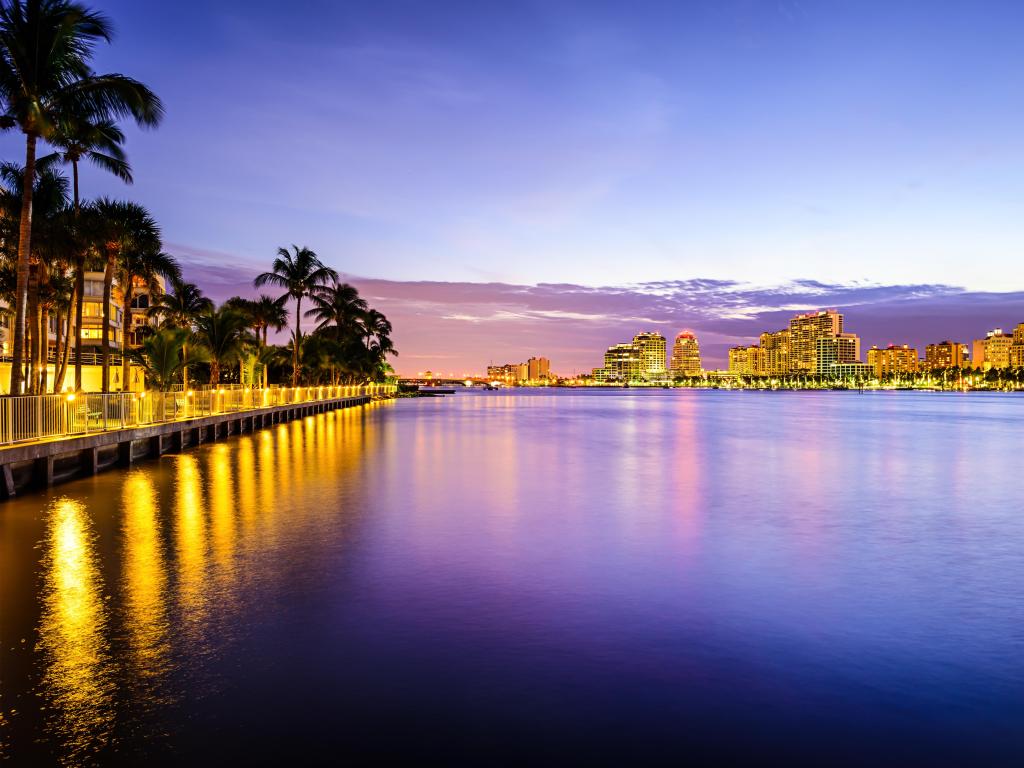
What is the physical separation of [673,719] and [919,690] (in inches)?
88.0

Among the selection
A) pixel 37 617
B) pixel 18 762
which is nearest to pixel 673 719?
pixel 18 762

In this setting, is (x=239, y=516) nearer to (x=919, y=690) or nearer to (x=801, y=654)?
(x=801, y=654)

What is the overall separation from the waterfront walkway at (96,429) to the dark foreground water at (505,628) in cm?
108

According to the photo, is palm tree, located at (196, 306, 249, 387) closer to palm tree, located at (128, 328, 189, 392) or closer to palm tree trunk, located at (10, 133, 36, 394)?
palm tree, located at (128, 328, 189, 392)

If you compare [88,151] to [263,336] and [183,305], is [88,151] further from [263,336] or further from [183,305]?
[263,336]

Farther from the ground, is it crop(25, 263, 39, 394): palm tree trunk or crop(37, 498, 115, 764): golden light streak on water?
crop(25, 263, 39, 394): palm tree trunk

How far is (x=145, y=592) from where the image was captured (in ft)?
30.5

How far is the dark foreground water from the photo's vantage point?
18.3 feet

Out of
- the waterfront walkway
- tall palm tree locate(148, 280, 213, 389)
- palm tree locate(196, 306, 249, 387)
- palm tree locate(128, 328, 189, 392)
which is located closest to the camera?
the waterfront walkway

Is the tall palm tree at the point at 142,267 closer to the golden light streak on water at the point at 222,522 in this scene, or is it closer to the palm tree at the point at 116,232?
the palm tree at the point at 116,232

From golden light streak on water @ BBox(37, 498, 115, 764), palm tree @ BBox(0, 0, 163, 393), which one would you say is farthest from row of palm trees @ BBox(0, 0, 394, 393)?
golden light streak on water @ BBox(37, 498, 115, 764)

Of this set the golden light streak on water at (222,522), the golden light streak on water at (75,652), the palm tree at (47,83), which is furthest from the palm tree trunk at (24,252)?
the golden light streak on water at (75,652)

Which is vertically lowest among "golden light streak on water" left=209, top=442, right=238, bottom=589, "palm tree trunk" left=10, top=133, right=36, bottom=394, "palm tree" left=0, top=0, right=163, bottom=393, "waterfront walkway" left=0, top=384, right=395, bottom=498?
"golden light streak on water" left=209, top=442, right=238, bottom=589

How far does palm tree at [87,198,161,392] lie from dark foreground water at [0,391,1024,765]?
16.5 m
